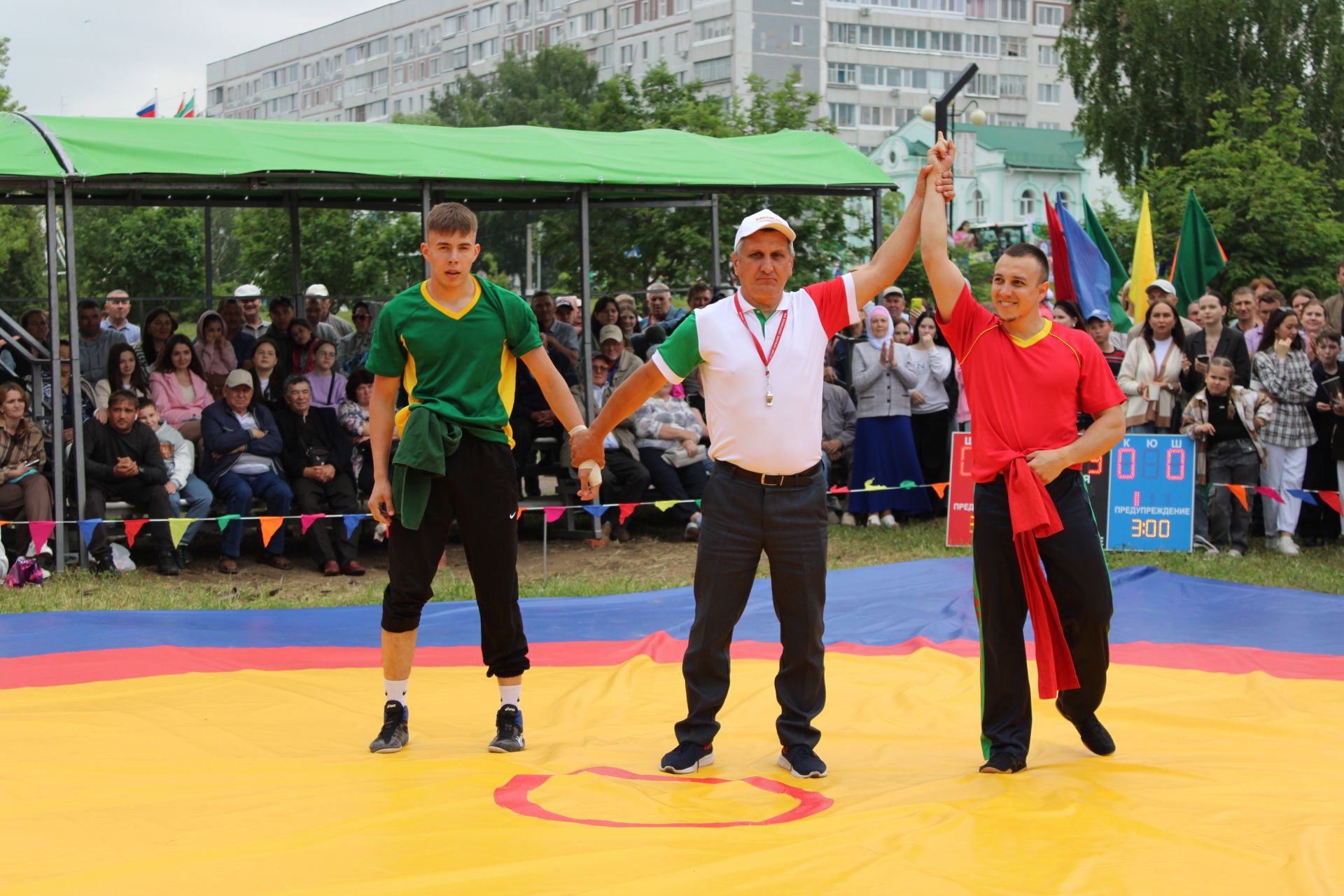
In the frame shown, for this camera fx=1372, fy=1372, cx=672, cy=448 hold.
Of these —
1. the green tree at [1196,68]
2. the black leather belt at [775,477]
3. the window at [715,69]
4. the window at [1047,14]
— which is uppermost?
the window at [1047,14]

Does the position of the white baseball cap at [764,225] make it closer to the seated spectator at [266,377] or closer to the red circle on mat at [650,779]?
the red circle on mat at [650,779]

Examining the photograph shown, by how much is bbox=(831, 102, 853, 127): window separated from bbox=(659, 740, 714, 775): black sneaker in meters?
83.8

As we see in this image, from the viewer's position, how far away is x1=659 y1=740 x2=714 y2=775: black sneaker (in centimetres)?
467

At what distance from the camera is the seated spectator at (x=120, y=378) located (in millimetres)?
10047

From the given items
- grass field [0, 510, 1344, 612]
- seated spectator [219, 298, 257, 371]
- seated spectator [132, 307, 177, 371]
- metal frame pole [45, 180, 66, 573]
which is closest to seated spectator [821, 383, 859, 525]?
grass field [0, 510, 1344, 612]

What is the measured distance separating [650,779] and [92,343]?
27.4ft

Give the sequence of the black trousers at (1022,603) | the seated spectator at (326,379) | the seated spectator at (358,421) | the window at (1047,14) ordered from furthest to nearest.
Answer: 1. the window at (1047,14)
2. the seated spectator at (326,379)
3. the seated spectator at (358,421)
4. the black trousers at (1022,603)

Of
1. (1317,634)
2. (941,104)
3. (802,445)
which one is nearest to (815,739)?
(802,445)

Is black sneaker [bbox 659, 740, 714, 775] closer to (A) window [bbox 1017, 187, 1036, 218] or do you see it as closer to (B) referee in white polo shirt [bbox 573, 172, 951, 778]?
(B) referee in white polo shirt [bbox 573, 172, 951, 778]

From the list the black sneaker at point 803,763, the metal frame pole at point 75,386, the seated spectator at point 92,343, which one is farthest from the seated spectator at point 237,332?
the black sneaker at point 803,763

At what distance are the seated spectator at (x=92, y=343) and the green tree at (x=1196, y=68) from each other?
Result: 1047 inches

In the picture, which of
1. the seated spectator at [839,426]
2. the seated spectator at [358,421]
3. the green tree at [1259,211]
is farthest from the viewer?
the green tree at [1259,211]

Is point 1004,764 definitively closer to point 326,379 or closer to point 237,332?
point 326,379

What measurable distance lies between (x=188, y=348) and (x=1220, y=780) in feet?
27.9
